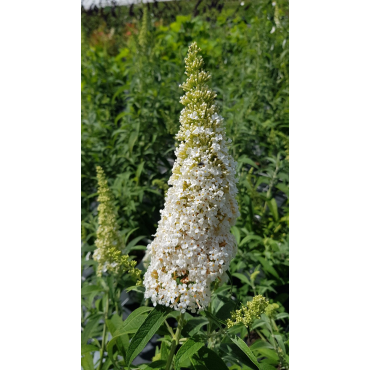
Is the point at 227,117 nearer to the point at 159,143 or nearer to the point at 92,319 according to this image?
the point at 159,143

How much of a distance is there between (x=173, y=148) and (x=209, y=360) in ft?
5.21

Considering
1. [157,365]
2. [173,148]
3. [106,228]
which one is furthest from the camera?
[173,148]

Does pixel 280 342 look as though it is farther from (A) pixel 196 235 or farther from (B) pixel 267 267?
(A) pixel 196 235

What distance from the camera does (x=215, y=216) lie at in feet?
3.51

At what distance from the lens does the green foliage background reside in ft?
6.73

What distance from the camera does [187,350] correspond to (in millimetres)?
988

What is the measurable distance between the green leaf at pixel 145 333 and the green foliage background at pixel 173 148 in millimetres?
382

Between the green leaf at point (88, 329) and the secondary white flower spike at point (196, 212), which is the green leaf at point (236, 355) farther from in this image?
the green leaf at point (88, 329)

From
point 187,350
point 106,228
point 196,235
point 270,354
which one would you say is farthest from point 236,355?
point 106,228

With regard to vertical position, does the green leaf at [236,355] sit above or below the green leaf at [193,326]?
below

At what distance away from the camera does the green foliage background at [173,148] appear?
2.05 m

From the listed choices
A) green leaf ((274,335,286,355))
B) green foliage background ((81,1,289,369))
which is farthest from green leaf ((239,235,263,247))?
green leaf ((274,335,286,355))

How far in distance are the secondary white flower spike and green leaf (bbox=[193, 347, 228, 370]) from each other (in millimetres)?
187

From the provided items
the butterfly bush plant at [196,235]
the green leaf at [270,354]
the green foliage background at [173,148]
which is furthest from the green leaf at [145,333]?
the green leaf at [270,354]
